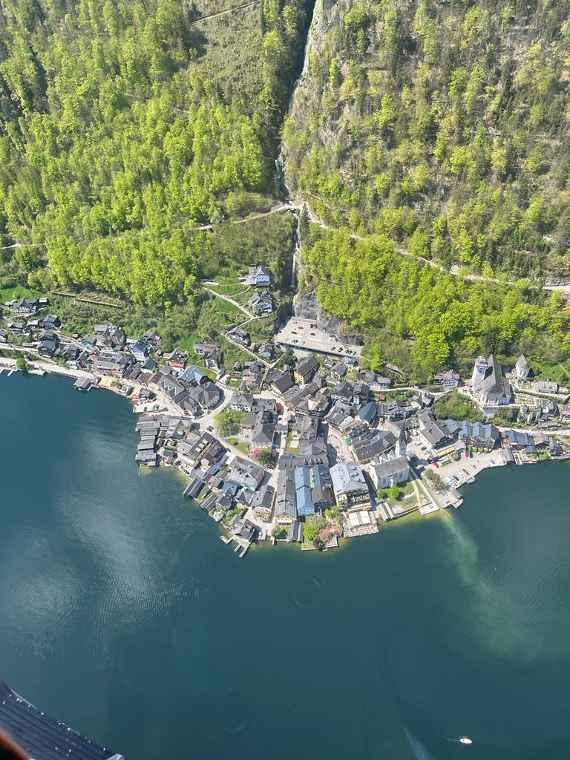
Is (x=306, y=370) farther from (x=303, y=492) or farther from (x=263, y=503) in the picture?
(x=263, y=503)

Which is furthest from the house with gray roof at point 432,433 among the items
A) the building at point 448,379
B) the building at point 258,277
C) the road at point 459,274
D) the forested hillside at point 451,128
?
the building at point 258,277

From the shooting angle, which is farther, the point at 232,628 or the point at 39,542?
the point at 39,542

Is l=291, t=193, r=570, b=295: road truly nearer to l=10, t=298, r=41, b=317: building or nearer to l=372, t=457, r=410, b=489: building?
l=372, t=457, r=410, b=489: building

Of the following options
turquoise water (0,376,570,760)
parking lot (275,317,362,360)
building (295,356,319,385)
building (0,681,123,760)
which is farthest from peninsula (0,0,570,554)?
building (0,681,123,760)

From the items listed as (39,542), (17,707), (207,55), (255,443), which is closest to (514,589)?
(255,443)

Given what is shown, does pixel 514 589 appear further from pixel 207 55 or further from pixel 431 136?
pixel 207 55

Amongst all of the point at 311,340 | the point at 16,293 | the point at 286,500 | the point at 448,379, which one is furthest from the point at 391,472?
the point at 16,293
